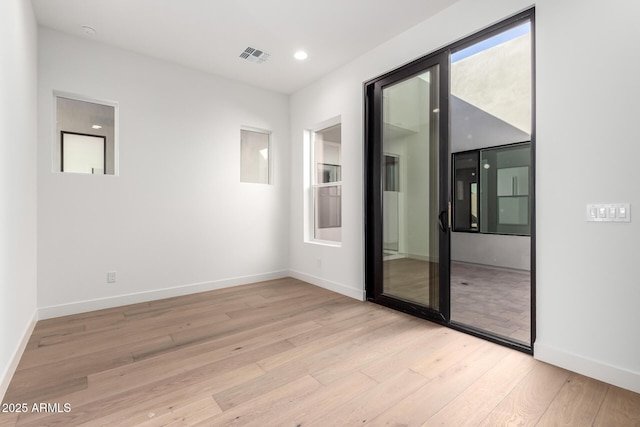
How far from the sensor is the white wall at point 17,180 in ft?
6.13

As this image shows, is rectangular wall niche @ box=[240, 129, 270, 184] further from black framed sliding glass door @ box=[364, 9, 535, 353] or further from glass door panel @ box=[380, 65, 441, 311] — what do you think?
glass door panel @ box=[380, 65, 441, 311]

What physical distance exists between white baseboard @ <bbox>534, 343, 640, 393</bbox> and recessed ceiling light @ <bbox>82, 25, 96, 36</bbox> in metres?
5.00

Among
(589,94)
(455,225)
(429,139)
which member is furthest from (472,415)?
(455,225)

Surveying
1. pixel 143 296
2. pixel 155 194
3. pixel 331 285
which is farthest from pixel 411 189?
pixel 143 296

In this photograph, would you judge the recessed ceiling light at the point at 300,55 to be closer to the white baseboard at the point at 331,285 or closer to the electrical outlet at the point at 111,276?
the white baseboard at the point at 331,285

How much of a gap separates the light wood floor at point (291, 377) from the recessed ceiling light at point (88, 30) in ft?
9.82

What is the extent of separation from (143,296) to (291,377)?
2.56m

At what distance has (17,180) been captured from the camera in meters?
2.25

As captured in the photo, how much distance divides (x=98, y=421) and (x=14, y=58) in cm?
246

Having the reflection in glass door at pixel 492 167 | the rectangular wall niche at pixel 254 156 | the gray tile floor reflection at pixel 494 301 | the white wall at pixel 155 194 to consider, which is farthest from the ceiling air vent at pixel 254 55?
the gray tile floor reflection at pixel 494 301

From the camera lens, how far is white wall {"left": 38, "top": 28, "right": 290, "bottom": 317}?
10.4ft

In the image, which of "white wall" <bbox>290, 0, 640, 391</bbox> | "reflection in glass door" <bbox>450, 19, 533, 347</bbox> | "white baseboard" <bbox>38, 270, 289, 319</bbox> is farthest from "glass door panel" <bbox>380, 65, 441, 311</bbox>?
"white baseboard" <bbox>38, 270, 289, 319</bbox>

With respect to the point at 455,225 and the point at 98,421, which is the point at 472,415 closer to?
the point at 98,421

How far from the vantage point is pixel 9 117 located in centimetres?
200
